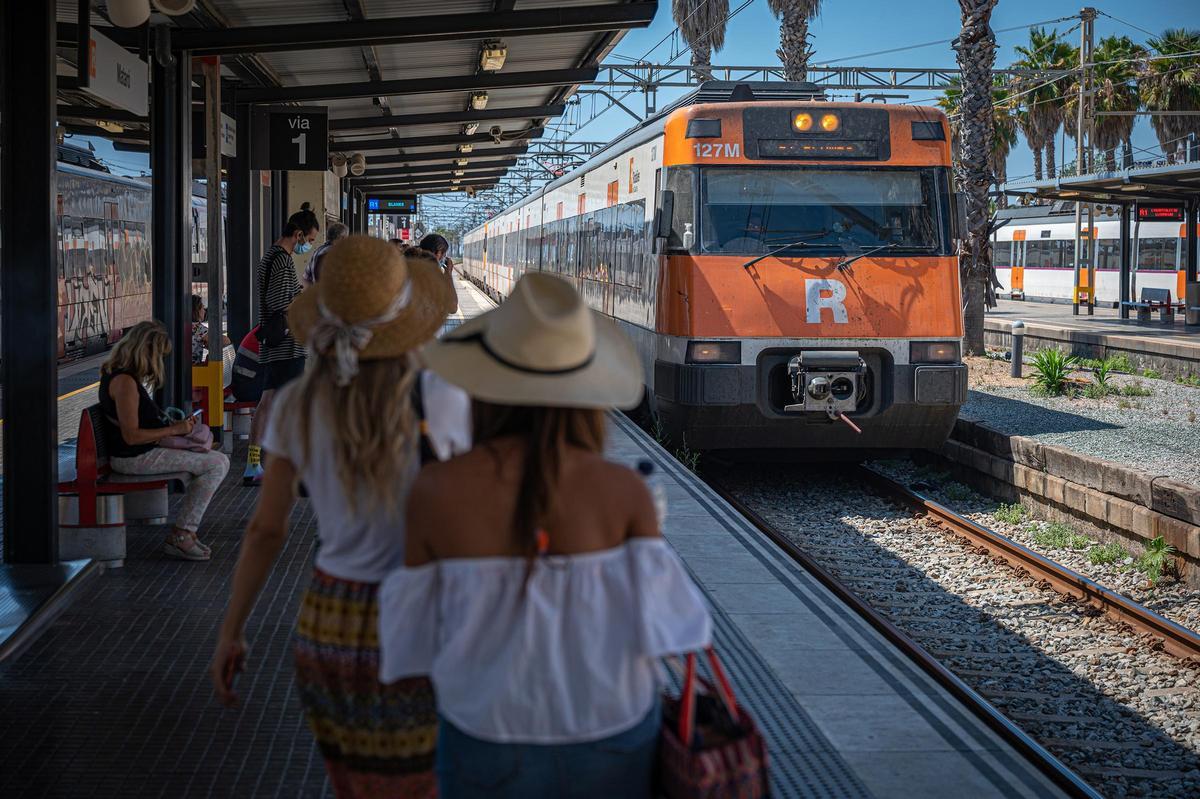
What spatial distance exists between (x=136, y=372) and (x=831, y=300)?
604 cm

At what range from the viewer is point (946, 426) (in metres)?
11.4

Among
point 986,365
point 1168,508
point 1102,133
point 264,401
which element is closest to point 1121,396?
point 986,365

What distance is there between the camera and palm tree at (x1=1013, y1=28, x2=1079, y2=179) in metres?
50.1

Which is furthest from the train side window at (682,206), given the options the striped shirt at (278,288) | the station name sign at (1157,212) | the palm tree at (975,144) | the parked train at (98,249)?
the station name sign at (1157,212)

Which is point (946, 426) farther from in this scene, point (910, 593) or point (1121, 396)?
point (1121, 396)

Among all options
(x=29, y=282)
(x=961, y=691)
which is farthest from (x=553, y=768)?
(x=29, y=282)

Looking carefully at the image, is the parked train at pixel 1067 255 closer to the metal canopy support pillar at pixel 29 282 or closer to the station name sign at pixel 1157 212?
the station name sign at pixel 1157 212

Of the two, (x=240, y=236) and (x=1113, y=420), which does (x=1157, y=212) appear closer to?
(x=1113, y=420)

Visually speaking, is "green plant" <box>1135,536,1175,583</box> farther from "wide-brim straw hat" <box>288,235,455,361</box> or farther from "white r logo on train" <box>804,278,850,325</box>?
"wide-brim straw hat" <box>288,235,455,361</box>

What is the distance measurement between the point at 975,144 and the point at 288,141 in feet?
39.5

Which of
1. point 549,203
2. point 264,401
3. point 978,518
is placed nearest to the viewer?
point 264,401

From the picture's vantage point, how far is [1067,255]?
43344mm

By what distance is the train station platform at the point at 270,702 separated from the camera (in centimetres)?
437

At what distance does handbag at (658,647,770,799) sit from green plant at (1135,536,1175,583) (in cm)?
784
